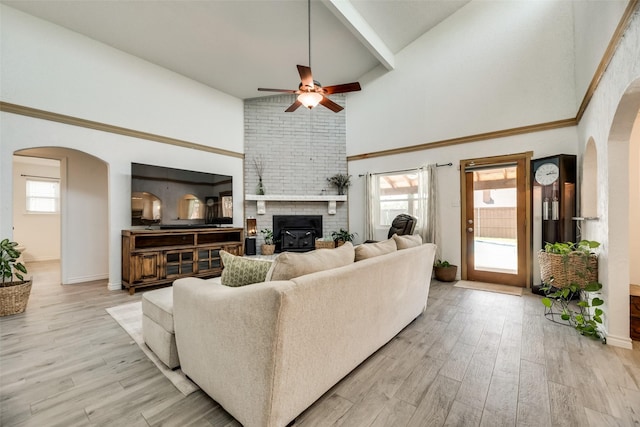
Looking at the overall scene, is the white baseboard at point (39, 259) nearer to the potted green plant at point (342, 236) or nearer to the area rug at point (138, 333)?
the area rug at point (138, 333)

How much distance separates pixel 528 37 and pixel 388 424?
520 centimetres

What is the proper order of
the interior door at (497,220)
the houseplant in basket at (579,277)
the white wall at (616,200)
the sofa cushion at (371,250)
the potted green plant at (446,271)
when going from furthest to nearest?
the potted green plant at (446,271), the interior door at (497,220), the houseplant in basket at (579,277), the white wall at (616,200), the sofa cushion at (371,250)

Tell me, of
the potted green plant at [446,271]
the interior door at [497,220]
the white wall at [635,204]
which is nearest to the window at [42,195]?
the potted green plant at [446,271]

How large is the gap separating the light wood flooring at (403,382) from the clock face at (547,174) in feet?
6.10

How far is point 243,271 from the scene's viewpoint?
60.4 inches

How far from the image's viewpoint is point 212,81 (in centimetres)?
504

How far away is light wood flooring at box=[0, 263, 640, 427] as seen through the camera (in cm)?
140

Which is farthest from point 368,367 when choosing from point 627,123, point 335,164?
point 335,164

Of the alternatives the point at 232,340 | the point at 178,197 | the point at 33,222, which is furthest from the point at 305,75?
the point at 33,222

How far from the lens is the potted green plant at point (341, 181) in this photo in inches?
230

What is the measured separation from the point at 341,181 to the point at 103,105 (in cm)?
427

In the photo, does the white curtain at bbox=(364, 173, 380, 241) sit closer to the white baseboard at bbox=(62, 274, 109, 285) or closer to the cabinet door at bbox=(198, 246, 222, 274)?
the cabinet door at bbox=(198, 246, 222, 274)

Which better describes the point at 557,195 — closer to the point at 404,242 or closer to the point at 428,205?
the point at 428,205

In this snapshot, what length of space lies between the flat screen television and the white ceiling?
187 centimetres
